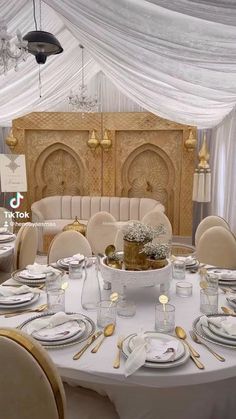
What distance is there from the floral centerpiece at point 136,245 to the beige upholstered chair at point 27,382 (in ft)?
3.25

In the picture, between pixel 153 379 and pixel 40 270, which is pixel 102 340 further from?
pixel 40 270

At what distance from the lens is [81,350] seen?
146 cm

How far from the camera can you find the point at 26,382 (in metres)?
1.14

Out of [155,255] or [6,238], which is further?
[6,238]

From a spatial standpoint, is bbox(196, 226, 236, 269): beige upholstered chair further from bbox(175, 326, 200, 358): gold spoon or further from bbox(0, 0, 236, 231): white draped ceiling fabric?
bbox(175, 326, 200, 358): gold spoon

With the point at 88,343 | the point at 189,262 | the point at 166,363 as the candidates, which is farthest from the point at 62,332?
the point at 189,262

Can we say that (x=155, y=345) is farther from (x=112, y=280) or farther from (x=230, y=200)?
(x=230, y=200)

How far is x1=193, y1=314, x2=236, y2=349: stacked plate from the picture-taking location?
150 centimetres

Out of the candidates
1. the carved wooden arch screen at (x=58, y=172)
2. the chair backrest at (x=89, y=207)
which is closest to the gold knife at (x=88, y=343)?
the chair backrest at (x=89, y=207)

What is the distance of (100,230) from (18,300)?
2.32 m

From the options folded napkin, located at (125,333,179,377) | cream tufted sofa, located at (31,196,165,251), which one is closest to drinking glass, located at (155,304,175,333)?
folded napkin, located at (125,333,179,377)

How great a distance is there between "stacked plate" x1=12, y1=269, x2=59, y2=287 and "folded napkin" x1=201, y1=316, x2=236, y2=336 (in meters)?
1.09

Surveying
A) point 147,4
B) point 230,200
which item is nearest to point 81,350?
point 147,4

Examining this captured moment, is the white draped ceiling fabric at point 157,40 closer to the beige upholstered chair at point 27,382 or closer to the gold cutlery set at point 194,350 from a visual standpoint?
the gold cutlery set at point 194,350
